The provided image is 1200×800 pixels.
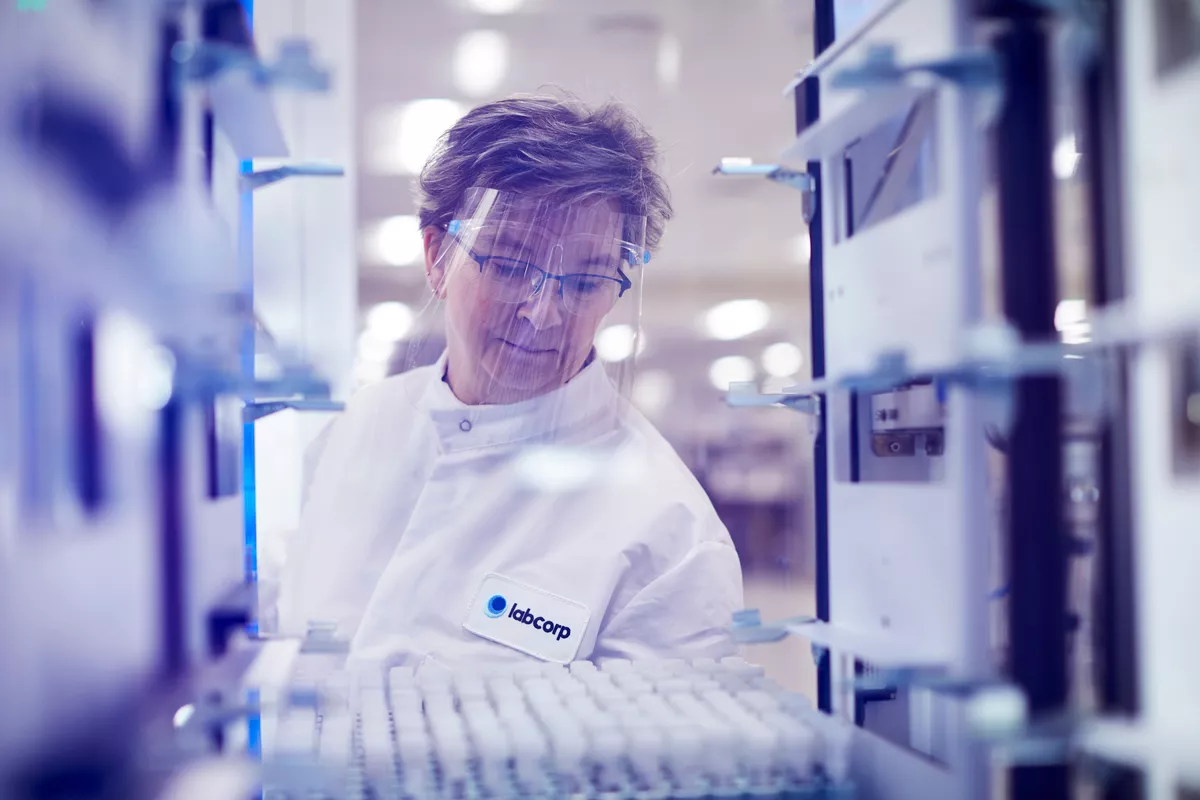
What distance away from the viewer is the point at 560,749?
0.93 metres

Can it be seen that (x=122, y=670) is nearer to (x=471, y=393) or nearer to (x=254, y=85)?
(x=254, y=85)

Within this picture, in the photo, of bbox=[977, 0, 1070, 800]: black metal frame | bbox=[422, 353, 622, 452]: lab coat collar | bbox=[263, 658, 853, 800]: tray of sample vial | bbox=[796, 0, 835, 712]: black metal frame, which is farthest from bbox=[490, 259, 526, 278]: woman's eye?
bbox=[977, 0, 1070, 800]: black metal frame

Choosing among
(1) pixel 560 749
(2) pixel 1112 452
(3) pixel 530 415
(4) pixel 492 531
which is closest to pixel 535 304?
(3) pixel 530 415

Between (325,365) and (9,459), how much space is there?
0.32 meters

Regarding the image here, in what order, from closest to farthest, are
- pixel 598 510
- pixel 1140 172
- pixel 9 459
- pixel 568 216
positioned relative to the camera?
pixel 9 459
pixel 1140 172
pixel 568 216
pixel 598 510

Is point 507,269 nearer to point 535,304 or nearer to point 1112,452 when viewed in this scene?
point 535,304

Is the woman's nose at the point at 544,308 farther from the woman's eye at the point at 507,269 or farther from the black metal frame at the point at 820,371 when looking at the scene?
the black metal frame at the point at 820,371

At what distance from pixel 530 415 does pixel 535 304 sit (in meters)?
0.25

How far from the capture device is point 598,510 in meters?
1.66

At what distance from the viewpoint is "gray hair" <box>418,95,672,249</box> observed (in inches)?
61.2

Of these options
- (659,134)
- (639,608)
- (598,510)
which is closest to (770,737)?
(639,608)

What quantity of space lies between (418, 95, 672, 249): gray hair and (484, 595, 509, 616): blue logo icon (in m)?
0.67

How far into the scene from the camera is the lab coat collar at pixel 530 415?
173 cm

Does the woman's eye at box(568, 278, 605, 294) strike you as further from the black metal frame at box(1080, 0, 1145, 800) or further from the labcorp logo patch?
the black metal frame at box(1080, 0, 1145, 800)
